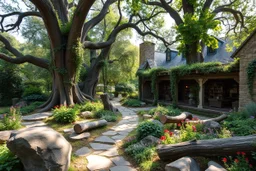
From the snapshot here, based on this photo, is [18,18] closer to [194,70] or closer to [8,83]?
[8,83]

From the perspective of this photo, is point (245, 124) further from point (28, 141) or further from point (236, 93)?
point (236, 93)

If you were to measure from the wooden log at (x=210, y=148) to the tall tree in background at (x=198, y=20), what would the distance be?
720 centimetres

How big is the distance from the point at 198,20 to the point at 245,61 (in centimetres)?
349

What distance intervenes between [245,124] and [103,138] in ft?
13.0

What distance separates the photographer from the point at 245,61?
652 cm

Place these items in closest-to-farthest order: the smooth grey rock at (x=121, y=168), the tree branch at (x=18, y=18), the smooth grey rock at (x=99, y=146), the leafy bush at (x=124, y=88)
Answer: the smooth grey rock at (x=121, y=168) < the smooth grey rock at (x=99, y=146) < the tree branch at (x=18, y=18) < the leafy bush at (x=124, y=88)

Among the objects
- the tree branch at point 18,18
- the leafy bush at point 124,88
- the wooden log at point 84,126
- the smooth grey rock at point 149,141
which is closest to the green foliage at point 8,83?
the tree branch at point 18,18

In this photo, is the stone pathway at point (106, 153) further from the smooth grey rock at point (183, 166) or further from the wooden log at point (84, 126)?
the smooth grey rock at point (183, 166)

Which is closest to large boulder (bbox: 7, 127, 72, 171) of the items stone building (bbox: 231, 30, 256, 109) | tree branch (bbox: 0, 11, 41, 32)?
stone building (bbox: 231, 30, 256, 109)

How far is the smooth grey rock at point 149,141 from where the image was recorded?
3.68 metres

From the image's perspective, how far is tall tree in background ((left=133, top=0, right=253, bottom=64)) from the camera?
28.0 feet

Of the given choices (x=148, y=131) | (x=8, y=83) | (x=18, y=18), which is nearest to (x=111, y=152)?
(x=148, y=131)

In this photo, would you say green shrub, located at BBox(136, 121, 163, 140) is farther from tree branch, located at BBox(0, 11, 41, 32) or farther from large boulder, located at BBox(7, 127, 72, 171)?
tree branch, located at BBox(0, 11, 41, 32)

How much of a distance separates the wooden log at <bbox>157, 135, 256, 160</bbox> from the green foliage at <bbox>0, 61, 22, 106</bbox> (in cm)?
1459
